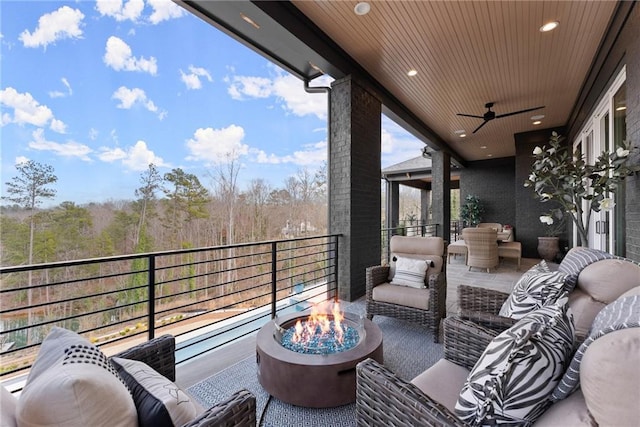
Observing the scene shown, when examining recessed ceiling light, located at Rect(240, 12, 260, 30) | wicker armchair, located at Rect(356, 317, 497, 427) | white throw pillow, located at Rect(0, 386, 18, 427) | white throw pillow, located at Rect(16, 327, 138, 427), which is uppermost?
recessed ceiling light, located at Rect(240, 12, 260, 30)

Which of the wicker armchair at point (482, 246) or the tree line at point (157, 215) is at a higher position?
the tree line at point (157, 215)

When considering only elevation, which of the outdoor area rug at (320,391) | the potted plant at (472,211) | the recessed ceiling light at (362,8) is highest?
the recessed ceiling light at (362,8)

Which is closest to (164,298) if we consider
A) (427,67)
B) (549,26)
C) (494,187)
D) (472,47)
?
(427,67)

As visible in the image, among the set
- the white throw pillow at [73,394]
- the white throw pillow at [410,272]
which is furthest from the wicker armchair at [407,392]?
the white throw pillow at [410,272]

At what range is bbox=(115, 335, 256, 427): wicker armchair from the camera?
0.82m

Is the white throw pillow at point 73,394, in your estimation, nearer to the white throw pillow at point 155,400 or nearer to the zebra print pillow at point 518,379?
the white throw pillow at point 155,400

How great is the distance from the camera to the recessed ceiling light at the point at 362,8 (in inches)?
101

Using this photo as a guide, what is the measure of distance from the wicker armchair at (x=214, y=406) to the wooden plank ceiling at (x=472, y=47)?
299 cm

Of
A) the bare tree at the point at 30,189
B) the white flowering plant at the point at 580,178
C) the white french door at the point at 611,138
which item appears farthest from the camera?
the bare tree at the point at 30,189

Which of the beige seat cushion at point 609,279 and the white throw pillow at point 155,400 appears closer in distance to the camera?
the white throw pillow at point 155,400

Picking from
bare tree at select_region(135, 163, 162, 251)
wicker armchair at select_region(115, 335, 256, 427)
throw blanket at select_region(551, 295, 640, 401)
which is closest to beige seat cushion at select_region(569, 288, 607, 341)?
throw blanket at select_region(551, 295, 640, 401)

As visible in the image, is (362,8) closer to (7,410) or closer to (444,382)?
(444,382)

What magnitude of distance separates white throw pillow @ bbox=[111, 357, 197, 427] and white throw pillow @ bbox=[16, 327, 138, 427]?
1.4 inches

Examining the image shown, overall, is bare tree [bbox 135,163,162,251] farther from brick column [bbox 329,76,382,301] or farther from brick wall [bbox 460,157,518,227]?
brick wall [bbox 460,157,518,227]
